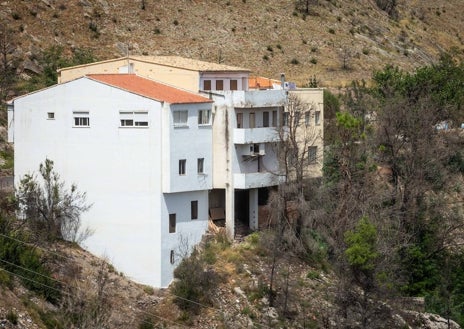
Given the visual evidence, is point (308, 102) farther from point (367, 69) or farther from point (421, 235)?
point (367, 69)

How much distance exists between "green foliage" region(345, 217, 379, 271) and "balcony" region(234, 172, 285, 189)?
4.38 m

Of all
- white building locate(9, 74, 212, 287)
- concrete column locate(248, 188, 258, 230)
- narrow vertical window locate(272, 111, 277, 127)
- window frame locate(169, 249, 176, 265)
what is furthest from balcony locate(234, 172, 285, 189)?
window frame locate(169, 249, 176, 265)

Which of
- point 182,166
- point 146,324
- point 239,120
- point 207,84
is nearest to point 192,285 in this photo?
point 146,324

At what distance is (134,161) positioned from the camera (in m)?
52.6

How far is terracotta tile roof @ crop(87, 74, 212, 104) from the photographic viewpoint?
53.0m

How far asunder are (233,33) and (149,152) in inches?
1719

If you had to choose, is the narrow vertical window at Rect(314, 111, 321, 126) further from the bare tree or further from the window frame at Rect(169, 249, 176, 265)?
the bare tree

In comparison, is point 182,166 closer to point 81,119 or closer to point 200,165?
point 200,165

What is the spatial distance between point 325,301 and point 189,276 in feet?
22.2

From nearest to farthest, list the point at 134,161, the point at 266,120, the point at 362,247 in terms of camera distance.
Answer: the point at 134,161
the point at 362,247
the point at 266,120

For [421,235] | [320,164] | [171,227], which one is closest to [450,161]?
[421,235]

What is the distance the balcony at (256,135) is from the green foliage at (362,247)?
5.67 metres

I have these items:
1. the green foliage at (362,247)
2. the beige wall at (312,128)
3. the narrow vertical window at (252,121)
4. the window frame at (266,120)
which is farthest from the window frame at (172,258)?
the beige wall at (312,128)

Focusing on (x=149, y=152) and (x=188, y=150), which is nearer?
(x=149, y=152)
